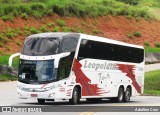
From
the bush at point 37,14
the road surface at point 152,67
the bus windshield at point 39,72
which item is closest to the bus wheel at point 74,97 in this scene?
the bus windshield at point 39,72

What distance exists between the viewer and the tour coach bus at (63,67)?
25.2 m

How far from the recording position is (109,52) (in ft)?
96.4

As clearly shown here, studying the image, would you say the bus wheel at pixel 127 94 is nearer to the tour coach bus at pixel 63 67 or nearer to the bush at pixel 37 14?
the tour coach bus at pixel 63 67

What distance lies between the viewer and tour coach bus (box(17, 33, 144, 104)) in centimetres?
2523

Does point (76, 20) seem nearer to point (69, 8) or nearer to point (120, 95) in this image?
point (69, 8)

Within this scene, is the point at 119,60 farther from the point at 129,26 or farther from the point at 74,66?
the point at 129,26

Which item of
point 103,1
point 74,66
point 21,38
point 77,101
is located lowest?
point 77,101

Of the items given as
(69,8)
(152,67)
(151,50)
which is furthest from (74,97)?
(69,8)

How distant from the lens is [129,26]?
2766 inches

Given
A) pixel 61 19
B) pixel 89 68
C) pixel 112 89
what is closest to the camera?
pixel 89 68

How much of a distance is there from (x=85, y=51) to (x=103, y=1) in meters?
50.0

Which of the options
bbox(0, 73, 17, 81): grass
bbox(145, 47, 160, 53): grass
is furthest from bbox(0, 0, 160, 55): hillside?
bbox(0, 73, 17, 81): grass

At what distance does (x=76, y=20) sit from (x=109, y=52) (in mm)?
36275

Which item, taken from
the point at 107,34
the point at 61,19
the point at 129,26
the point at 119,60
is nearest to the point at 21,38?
the point at 61,19
